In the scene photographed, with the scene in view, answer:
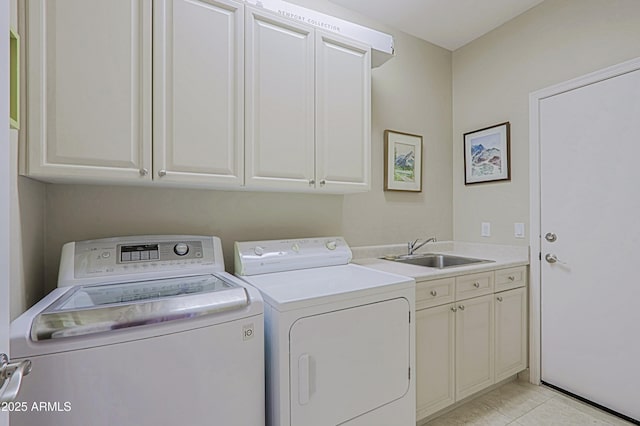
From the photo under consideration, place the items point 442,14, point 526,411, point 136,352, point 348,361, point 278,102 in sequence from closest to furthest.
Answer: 1. point 136,352
2. point 348,361
3. point 278,102
4. point 526,411
5. point 442,14

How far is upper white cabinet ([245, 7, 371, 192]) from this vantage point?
5.20 ft

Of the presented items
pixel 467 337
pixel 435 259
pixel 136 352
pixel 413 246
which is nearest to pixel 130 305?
pixel 136 352

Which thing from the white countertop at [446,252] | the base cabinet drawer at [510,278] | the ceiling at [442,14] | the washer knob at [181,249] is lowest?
the base cabinet drawer at [510,278]

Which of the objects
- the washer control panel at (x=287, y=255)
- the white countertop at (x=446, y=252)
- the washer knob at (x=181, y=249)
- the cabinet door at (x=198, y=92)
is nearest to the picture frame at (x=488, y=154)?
the white countertop at (x=446, y=252)

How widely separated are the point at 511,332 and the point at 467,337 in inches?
20.4

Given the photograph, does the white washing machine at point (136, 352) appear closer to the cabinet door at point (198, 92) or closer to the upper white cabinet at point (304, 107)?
the cabinet door at point (198, 92)

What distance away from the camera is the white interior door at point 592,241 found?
1834 mm

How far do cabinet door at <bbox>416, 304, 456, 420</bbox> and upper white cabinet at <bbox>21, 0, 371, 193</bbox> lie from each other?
924 millimetres

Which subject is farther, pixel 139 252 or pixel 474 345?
pixel 474 345

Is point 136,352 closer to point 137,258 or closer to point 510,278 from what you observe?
point 137,258

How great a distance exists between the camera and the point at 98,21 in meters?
1.23

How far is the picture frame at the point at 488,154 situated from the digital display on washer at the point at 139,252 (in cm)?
259

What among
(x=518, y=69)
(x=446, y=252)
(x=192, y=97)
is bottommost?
(x=446, y=252)

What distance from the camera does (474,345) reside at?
6.53 feet
